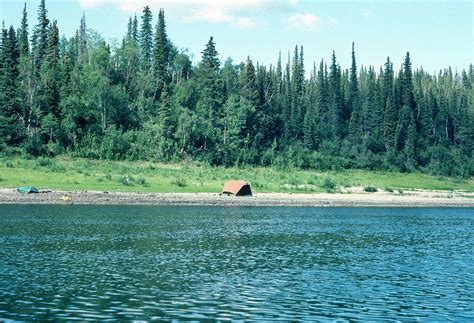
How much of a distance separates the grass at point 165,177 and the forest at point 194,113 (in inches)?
219

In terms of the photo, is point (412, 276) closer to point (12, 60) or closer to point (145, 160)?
point (145, 160)

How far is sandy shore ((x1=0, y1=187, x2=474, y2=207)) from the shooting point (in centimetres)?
7894

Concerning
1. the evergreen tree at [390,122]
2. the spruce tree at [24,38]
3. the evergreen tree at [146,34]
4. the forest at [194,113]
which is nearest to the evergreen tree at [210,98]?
the forest at [194,113]

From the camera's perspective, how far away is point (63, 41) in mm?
161875

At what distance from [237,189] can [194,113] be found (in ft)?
134

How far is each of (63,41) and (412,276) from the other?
462ft

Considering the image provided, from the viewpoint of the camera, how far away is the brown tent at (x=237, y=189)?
88.8 metres

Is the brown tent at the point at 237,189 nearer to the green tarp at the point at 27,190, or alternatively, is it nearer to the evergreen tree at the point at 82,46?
the green tarp at the point at 27,190

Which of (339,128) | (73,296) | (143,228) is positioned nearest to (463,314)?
(73,296)

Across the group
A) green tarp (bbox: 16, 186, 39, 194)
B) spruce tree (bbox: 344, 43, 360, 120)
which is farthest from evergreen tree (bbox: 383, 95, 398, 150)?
green tarp (bbox: 16, 186, 39, 194)

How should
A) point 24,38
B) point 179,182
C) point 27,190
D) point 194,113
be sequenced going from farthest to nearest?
point 24,38, point 194,113, point 179,182, point 27,190

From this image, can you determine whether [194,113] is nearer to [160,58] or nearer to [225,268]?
[160,58]

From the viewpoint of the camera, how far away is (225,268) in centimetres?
3803

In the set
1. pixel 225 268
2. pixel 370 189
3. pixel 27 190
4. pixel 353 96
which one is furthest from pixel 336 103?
pixel 225 268
